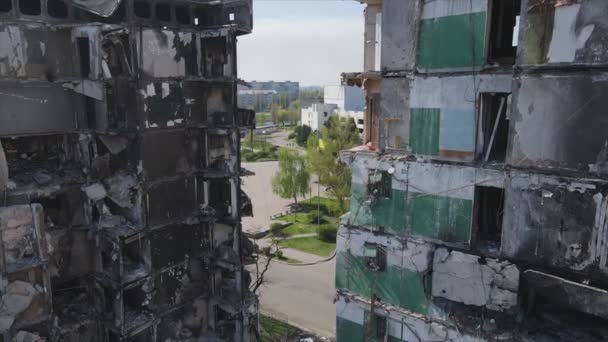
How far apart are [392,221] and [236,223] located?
7.49 metres

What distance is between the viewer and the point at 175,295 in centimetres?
1862

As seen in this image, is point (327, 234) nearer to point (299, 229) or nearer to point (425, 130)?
point (299, 229)

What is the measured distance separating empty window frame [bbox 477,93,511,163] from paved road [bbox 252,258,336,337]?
17.4 m

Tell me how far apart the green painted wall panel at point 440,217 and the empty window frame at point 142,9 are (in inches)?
452

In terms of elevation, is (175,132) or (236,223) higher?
(175,132)

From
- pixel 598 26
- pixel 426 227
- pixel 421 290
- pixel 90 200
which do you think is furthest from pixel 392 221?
pixel 90 200

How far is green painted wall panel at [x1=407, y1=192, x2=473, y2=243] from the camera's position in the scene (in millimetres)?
13203

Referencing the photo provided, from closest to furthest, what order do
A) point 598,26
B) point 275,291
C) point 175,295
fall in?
1. point 598,26
2. point 175,295
3. point 275,291

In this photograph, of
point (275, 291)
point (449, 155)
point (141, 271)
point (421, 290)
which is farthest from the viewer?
point (275, 291)

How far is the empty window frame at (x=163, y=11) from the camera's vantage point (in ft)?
58.3

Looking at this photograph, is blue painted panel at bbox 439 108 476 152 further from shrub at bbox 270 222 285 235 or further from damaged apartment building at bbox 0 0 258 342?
Result: shrub at bbox 270 222 285 235

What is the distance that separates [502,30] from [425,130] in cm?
368

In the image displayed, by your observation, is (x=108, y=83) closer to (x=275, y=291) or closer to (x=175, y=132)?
(x=175, y=132)

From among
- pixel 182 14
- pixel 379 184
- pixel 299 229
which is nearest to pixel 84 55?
pixel 182 14
